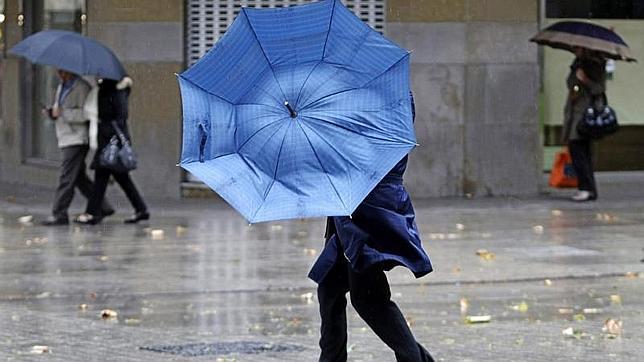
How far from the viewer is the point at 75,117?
1436cm

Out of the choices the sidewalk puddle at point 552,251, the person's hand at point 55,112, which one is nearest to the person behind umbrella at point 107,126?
the person's hand at point 55,112

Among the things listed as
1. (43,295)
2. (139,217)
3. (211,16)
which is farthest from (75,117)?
(43,295)

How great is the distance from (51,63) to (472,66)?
17.8 feet

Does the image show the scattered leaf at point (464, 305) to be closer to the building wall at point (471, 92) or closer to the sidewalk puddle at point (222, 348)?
the sidewalk puddle at point (222, 348)

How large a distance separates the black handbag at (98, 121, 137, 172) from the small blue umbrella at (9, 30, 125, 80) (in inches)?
26.4

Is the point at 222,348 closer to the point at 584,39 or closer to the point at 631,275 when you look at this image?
the point at 631,275

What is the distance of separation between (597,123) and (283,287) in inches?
252

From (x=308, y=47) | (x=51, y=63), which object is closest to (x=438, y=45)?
(x=51, y=63)

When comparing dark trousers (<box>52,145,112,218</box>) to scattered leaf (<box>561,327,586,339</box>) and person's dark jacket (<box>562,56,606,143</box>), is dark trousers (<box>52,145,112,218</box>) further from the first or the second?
scattered leaf (<box>561,327,586,339</box>)

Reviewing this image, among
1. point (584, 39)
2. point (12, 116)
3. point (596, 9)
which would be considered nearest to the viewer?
point (584, 39)

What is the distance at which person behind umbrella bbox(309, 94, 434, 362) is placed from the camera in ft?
21.5

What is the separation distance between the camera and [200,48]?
1731 cm

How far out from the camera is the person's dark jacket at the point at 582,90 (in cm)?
1647

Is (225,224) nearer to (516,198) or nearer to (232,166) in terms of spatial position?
(516,198)
